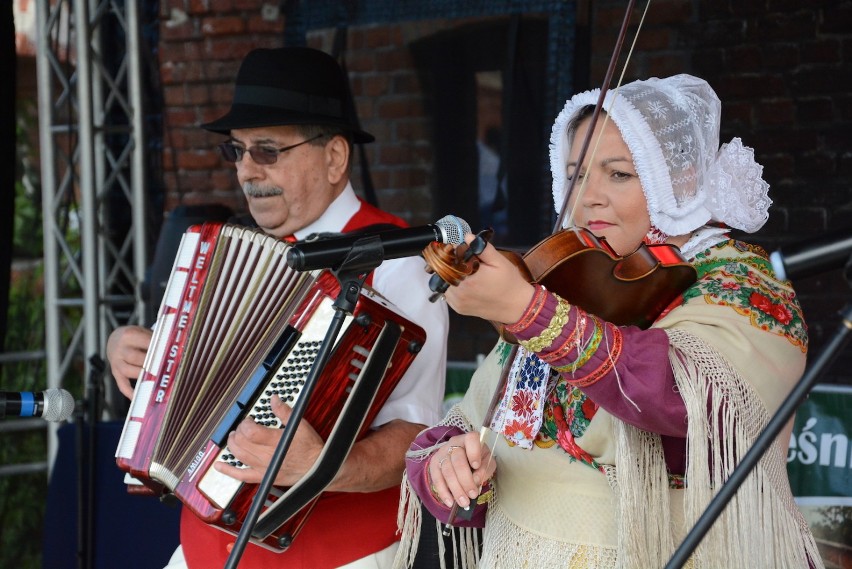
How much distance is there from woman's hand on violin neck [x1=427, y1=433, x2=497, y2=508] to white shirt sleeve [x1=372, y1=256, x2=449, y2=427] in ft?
1.64

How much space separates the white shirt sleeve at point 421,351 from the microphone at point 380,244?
847 mm

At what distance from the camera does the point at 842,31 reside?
3.96 metres

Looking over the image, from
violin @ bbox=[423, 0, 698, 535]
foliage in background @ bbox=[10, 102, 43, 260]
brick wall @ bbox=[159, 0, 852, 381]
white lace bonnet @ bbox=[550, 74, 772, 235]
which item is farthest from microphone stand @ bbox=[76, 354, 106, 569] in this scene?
foliage in background @ bbox=[10, 102, 43, 260]

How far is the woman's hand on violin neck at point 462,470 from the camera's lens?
200cm

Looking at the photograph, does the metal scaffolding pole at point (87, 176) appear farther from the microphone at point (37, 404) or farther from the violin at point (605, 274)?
the violin at point (605, 274)

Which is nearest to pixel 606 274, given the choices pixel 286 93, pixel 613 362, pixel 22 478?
pixel 613 362

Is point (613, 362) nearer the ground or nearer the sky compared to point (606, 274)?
A: nearer the ground

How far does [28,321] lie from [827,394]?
4121mm

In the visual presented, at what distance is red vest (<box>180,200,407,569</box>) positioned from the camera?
98.1 inches

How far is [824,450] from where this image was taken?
3.35 metres

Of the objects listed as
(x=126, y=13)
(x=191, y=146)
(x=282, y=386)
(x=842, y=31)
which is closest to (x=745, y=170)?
(x=282, y=386)

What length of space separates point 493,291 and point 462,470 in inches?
18.6

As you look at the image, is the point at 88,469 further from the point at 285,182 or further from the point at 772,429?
the point at 772,429

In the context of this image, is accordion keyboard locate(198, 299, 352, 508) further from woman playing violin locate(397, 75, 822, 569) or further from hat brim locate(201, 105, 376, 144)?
hat brim locate(201, 105, 376, 144)
